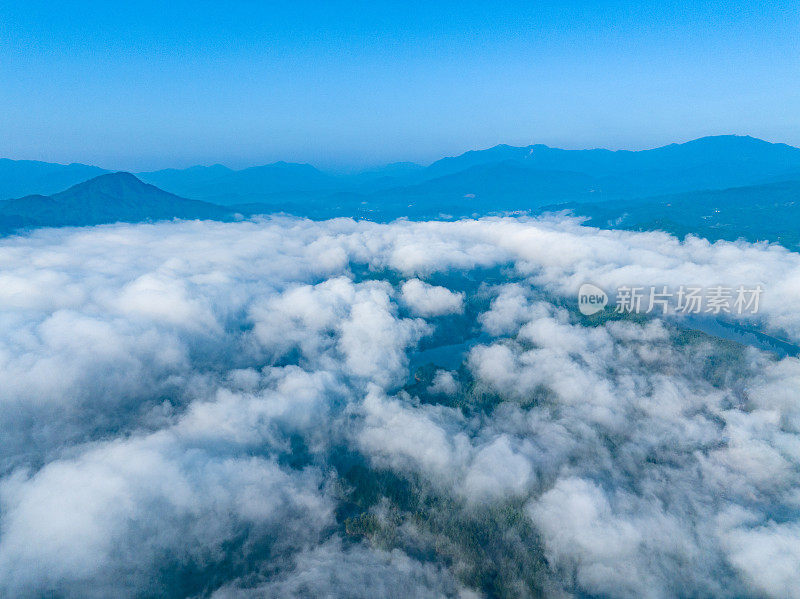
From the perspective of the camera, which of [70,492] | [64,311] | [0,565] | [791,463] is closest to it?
[0,565]

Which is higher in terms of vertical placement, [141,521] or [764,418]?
[764,418]

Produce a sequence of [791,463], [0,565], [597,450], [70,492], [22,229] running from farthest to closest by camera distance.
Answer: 1. [22,229]
2. [597,450]
3. [791,463]
4. [70,492]
5. [0,565]

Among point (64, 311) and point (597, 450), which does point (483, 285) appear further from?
point (64, 311)

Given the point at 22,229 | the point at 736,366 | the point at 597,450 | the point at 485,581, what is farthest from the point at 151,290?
the point at 736,366

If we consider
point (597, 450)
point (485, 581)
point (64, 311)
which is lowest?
point (485, 581)

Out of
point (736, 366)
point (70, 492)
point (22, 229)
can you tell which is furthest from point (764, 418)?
point (22, 229)

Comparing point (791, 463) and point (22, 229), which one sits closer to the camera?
point (791, 463)
